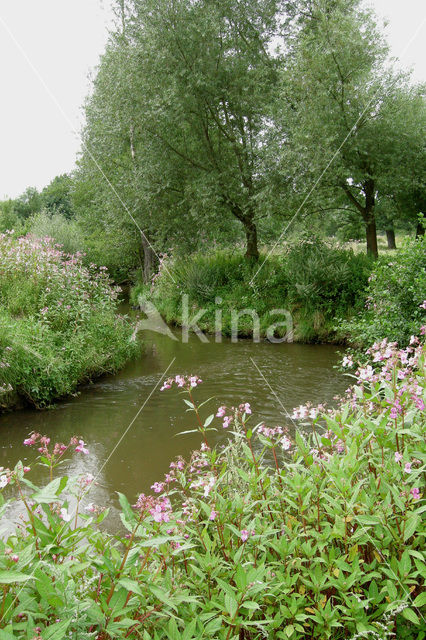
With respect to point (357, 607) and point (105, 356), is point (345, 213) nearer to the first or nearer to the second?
point (105, 356)

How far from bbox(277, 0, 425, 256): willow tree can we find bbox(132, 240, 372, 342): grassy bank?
175 cm

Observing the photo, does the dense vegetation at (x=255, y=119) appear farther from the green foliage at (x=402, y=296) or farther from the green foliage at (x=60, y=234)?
the green foliage at (x=402, y=296)

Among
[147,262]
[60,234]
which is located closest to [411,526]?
[147,262]

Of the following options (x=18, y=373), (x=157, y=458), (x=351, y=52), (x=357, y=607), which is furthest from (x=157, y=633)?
(x=351, y=52)

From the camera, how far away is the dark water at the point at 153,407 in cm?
532

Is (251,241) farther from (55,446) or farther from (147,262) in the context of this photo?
(55,446)

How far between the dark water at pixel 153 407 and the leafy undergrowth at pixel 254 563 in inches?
106

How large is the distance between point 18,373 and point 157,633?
5.78 m

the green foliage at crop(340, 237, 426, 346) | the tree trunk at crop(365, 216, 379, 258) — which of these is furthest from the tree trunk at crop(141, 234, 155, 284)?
the green foliage at crop(340, 237, 426, 346)

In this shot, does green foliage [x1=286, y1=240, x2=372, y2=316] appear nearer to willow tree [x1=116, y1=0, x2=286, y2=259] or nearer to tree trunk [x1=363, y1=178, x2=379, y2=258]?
tree trunk [x1=363, y1=178, x2=379, y2=258]

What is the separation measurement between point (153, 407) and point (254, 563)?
5.27 meters

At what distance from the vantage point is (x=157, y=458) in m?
5.41

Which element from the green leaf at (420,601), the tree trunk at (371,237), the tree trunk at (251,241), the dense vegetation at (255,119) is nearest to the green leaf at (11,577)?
the green leaf at (420,601)

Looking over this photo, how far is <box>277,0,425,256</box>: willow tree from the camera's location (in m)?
11.4
